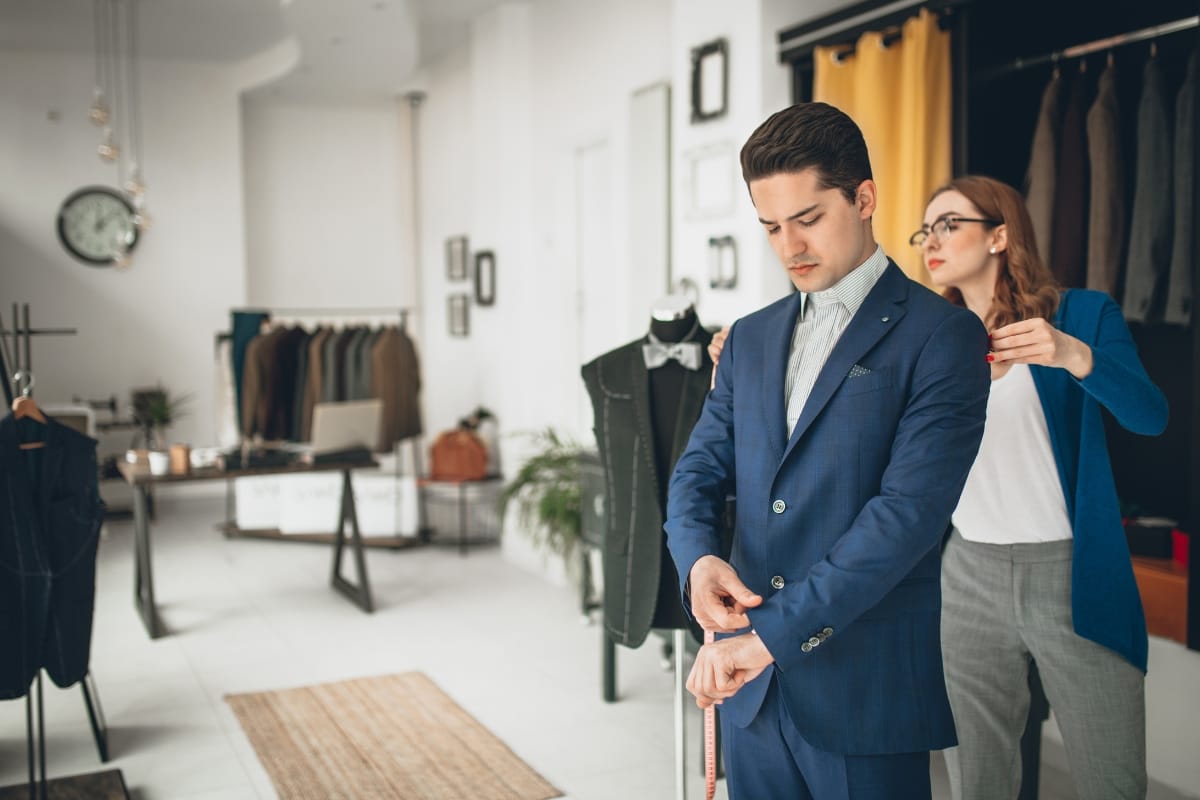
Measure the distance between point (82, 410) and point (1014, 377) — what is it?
670 cm

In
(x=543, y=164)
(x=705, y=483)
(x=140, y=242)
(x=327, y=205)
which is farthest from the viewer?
(x=327, y=205)

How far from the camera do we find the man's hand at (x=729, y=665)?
1.50m

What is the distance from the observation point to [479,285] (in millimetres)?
7516

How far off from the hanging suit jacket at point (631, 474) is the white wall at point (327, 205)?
647cm

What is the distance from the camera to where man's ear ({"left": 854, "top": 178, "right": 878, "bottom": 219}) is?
1591 mm

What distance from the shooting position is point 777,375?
5.42 feet

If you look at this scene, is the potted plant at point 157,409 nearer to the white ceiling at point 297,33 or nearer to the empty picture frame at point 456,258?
the empty picture frame at point 456,258

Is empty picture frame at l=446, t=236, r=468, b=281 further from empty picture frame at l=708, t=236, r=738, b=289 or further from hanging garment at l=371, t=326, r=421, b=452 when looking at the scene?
empty picture frame at l=708, t=236, r=738, b=289

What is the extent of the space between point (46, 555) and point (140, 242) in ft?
20.5

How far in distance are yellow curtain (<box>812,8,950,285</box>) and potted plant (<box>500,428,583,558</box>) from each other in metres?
2.10

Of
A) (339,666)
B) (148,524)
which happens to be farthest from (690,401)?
(148,524)

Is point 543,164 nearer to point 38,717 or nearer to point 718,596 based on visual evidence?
point 38,717

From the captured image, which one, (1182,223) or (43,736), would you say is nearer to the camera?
(43,736)

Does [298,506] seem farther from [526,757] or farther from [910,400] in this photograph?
[910,400]
